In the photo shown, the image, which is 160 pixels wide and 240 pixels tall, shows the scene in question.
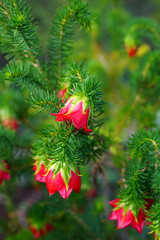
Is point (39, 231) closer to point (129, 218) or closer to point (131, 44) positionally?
point (129, 218)

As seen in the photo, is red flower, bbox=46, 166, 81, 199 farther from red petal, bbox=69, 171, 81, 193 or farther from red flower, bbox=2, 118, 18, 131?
red flower, bbox=2, 118, 18, 131

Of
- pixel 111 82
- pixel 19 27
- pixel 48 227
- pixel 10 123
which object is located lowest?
pixel 48 227

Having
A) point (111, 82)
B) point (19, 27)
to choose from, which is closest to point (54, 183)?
point (19, 27)

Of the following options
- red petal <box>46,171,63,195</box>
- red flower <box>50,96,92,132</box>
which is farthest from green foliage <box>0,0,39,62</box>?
red petal <box>46,171,63,195</box>

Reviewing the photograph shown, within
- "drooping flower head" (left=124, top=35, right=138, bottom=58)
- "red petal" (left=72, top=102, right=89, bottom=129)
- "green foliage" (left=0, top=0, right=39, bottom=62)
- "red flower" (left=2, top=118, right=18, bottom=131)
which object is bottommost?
"red flower" (left=2, top=118, right=18, bottom=131)

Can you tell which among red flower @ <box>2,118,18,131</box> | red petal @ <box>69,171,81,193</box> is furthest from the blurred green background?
red petal @ <box>69,171,81,193</box>

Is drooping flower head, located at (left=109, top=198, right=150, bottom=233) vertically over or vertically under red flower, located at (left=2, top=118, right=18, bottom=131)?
over

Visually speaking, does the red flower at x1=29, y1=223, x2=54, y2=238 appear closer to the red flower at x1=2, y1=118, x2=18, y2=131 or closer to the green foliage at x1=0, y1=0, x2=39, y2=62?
the red flower at x1=2, y1=118, x2=18, y2=131

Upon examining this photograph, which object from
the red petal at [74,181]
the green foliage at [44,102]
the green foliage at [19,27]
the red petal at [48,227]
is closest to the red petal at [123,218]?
the red petal at [74,181]

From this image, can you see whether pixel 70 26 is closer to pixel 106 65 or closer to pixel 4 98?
pixel 4 98

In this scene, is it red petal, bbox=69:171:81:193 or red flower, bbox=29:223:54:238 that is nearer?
red petal, bbox=69:171:81:193

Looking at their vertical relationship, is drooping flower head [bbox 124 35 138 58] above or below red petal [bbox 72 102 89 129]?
above
